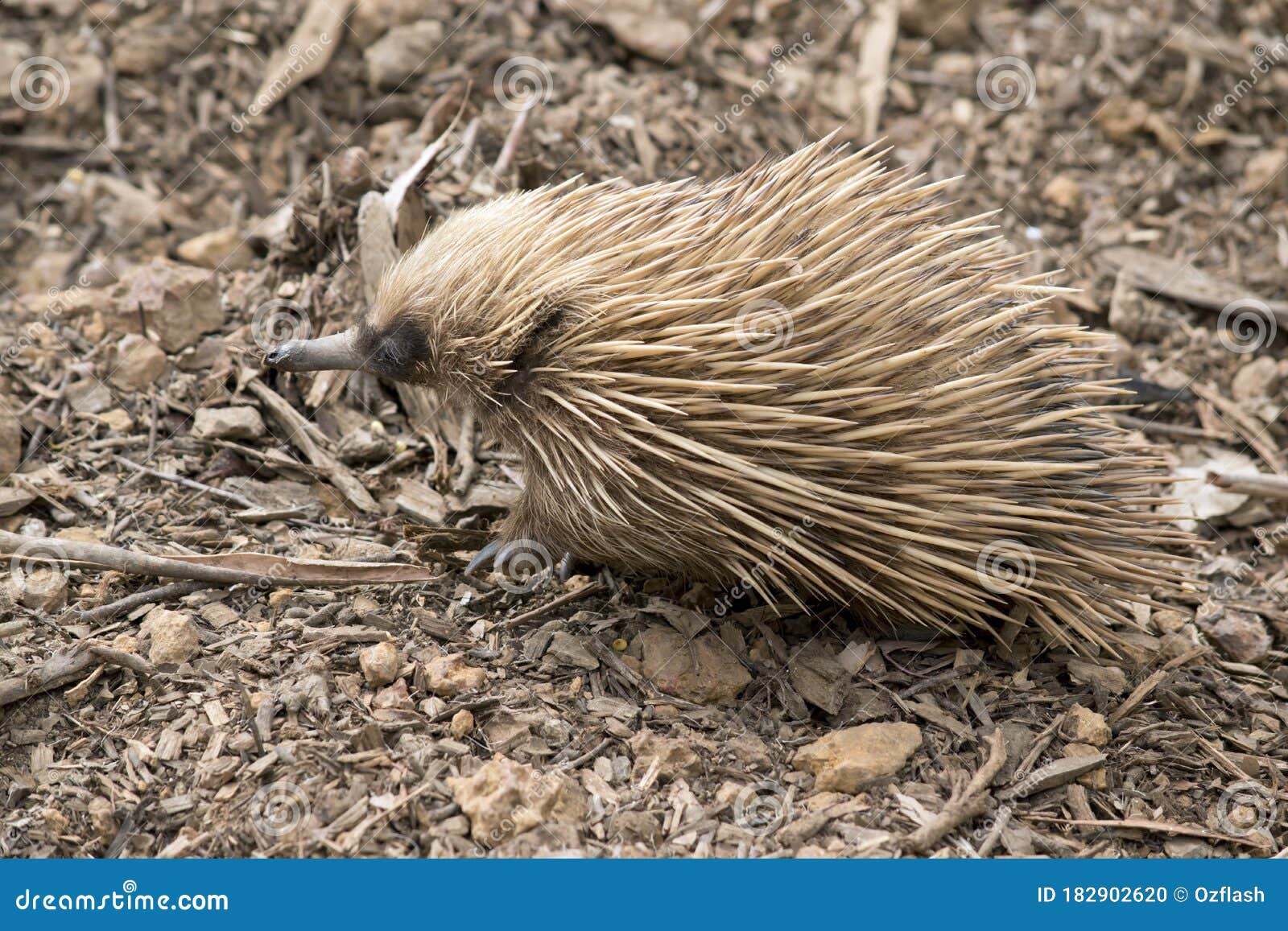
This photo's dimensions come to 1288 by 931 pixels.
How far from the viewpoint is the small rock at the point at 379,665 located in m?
4.01

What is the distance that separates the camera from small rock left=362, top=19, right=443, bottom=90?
21.5ft

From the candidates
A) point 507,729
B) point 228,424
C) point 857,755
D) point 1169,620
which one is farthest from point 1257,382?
point 228,424

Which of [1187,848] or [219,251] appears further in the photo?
[219,251]

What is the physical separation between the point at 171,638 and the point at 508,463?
174 cm

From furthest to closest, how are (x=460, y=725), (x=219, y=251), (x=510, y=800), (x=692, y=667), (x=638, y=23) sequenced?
(x=638, y=23) → (x=219, y=251) → (x=692, y=667) → (x=460, y=725) → (x=510, y=800)

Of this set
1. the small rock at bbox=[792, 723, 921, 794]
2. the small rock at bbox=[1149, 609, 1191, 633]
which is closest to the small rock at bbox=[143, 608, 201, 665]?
the small rock at bbox=[792, 723, 921, 794]

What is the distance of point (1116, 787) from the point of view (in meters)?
4.14

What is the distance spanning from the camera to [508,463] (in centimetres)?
541

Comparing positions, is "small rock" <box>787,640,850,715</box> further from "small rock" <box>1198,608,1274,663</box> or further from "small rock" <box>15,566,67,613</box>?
"small rock" <box>15,566,67,613</box>

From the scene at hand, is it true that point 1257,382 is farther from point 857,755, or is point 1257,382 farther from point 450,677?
point 450,677

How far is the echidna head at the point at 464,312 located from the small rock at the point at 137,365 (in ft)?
3.76

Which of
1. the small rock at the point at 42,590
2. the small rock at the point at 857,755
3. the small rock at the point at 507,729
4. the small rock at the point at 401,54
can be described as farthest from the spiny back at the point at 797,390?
the small rock at the point at 401,54

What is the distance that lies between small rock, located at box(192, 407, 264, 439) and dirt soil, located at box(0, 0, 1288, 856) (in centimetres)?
2

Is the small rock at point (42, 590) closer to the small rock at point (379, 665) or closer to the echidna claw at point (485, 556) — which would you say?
the small rock at point (379, 665)
